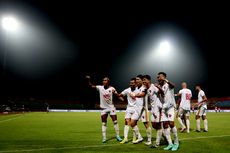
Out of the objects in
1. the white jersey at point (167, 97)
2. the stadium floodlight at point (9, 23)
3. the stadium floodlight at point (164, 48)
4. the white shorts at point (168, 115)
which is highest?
the stadium floodlight at point (9, 23)

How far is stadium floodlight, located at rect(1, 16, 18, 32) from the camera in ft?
112

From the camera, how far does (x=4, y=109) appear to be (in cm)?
4062

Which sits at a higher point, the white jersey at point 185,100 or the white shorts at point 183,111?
the white jersey at point 185,100

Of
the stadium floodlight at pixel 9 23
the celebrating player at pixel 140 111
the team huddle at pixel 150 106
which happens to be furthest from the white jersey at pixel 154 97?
the stadium floodlight at pixel 9 23

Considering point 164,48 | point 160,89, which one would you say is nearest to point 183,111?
point 160,89

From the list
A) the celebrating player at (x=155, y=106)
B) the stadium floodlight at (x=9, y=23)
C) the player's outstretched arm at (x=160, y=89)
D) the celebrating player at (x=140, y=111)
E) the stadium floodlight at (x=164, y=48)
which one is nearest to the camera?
the player's outstretched arm at (x=160, y=89)

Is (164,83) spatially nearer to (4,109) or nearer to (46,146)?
(46,146)

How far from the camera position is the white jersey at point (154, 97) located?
10.1 metres

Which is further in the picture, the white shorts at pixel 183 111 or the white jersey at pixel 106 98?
the white shorts at pixel 183 111

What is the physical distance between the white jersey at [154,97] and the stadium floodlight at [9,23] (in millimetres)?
28894

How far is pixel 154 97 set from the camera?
1030 centimetres

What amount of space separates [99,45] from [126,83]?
11.8 meters

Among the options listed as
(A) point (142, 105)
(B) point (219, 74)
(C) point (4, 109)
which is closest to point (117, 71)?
(B) point (219, 74)

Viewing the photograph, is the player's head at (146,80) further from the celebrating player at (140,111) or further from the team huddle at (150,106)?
the celebrating player at (140,111)
